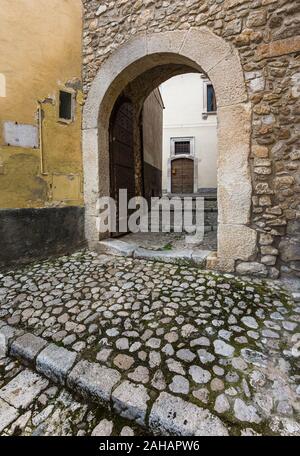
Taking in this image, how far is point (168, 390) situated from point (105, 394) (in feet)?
1.08

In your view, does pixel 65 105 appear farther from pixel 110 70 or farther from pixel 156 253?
pixel 156 253

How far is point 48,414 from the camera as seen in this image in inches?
48.5

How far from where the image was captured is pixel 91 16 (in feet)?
10.6

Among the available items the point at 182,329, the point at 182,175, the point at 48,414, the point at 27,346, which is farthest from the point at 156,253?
the point at 182,175

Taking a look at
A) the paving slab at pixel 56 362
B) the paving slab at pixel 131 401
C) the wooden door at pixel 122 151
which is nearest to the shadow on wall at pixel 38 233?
the wooden door at pixel 122 151

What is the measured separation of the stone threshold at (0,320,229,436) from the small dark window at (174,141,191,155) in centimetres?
1419

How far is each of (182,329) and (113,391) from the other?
0.64 metres

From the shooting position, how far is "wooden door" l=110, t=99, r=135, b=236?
3705 mm

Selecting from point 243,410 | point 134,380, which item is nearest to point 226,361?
point 243,410

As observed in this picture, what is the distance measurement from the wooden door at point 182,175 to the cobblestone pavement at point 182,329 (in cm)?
1240

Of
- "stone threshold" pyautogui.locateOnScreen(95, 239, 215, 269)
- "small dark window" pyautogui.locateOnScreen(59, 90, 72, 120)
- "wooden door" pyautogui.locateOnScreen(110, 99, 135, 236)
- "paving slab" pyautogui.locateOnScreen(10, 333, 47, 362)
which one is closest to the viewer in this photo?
"paving slab" pyautogui.locateOnScreen(10, 333, 47, 362)

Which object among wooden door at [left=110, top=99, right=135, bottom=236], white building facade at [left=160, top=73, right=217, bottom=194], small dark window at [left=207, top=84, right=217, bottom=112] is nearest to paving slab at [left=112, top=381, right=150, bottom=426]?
wooden door at [left=110, top=99, right=135, bottom=236]

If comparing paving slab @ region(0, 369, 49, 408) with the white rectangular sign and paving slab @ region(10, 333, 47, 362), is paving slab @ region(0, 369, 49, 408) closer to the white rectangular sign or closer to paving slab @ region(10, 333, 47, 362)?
paving slab @ region(10, 333, 47, 362)
